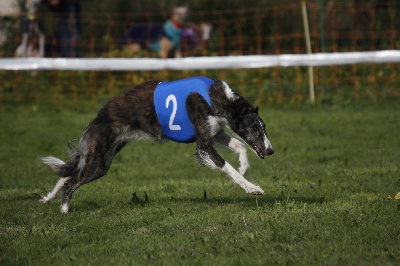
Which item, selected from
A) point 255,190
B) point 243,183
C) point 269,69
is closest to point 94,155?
point 243,183

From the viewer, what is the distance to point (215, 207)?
26.0 ft

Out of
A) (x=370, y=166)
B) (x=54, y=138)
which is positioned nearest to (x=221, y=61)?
(x=54, y=138)

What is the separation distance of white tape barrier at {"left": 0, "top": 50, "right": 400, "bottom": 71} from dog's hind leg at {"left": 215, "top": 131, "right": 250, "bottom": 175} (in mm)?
7984

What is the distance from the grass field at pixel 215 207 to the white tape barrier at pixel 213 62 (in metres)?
2.09

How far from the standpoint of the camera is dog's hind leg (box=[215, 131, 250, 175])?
320 inches

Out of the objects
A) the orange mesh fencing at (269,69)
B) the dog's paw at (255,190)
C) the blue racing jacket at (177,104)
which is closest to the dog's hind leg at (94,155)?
the blue racing jacket at (177,104)

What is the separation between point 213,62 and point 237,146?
27.2ft

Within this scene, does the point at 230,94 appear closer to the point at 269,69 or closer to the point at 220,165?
the point at 220,165

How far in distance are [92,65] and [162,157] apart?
498 centimetres

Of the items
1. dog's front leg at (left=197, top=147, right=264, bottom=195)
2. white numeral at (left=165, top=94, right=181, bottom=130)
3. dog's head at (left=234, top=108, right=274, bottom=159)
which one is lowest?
dog's front leg at (left=197, top=147, right=264, bottom=195)

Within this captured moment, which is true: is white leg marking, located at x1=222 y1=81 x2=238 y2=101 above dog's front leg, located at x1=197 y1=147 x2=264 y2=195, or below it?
above

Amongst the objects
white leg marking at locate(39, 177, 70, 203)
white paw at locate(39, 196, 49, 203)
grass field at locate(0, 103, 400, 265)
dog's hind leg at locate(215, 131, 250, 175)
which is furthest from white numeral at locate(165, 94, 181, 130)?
white paw at locate(39, 196, 49, 203)

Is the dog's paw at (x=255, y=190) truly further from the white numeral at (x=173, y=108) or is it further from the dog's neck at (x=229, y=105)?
the white numeral at (x=173, y=108)

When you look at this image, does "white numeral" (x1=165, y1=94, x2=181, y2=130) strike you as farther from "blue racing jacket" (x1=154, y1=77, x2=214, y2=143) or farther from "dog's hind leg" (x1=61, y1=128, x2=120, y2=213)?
"dog's hind leg" (x1=61, y1=128, x2=120, y2=213)
